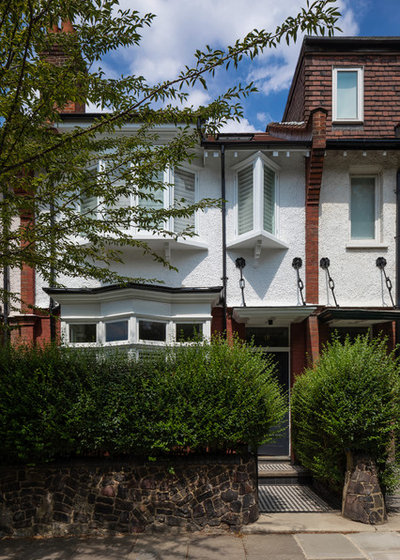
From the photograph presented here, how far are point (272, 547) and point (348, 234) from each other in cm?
715

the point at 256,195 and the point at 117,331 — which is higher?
the point at 256,195

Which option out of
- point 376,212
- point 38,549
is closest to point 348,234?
Result: point 376,212

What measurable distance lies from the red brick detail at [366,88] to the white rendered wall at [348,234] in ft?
2.85

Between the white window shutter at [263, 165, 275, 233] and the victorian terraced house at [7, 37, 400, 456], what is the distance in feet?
0.09

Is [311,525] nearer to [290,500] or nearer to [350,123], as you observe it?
[290,500]

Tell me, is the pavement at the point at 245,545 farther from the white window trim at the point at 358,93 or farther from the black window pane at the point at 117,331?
the white window trim at the point at 358,93

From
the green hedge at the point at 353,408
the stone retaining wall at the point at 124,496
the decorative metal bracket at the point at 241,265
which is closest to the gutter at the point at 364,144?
the decorative metal bracket at the point at 241,265

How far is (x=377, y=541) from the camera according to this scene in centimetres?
580

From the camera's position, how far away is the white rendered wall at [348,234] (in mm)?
10141

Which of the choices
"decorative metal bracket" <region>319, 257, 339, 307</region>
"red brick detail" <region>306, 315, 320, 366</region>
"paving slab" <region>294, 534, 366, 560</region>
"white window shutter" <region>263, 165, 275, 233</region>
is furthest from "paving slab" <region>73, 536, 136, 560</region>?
"white window shutter" <region>263, 165, 275, 233</region>

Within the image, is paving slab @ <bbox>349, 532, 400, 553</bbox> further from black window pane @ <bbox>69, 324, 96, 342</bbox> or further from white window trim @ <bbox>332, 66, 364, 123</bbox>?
white window trim @ <bbox>332, 66, 364, 123</bbox>

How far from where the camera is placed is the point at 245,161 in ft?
33.7

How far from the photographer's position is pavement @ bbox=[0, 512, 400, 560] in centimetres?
539

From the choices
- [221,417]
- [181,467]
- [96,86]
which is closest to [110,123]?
[96,86]
